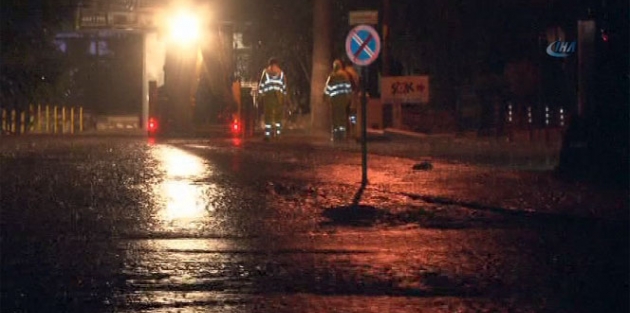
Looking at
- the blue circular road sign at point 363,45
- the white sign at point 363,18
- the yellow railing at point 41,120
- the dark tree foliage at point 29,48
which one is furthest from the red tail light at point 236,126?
the blue circular road sign at point 363,45

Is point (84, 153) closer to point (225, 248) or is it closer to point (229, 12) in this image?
point (225, 248)

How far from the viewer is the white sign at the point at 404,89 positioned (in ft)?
92.9

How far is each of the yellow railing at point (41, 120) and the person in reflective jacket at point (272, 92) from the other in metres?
12.4

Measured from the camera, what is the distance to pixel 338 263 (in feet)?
38.6

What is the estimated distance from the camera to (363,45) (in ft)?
62.7

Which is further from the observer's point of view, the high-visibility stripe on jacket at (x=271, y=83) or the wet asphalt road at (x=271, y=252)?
the high-visibility stripe on jacket at (x=271, y=83)

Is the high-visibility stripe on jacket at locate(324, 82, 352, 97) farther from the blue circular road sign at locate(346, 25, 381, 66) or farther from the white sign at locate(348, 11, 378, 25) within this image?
the blue circular road sign at locate(346, 25, 381, 66)

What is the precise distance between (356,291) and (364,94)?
27.9 feet

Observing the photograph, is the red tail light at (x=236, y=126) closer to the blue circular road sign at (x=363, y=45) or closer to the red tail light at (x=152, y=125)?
the red tail light at (x=152, y=125)

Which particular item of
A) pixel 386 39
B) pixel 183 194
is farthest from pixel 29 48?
pixel 183 194

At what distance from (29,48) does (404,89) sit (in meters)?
17.1

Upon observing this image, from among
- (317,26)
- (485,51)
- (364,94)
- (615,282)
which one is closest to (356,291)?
(615,282)

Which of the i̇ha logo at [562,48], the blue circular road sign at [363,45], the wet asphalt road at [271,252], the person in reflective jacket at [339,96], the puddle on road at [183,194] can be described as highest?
the i̇ha logo at [562,48]

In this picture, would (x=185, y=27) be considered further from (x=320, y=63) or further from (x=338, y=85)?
(x=338, y=85)
